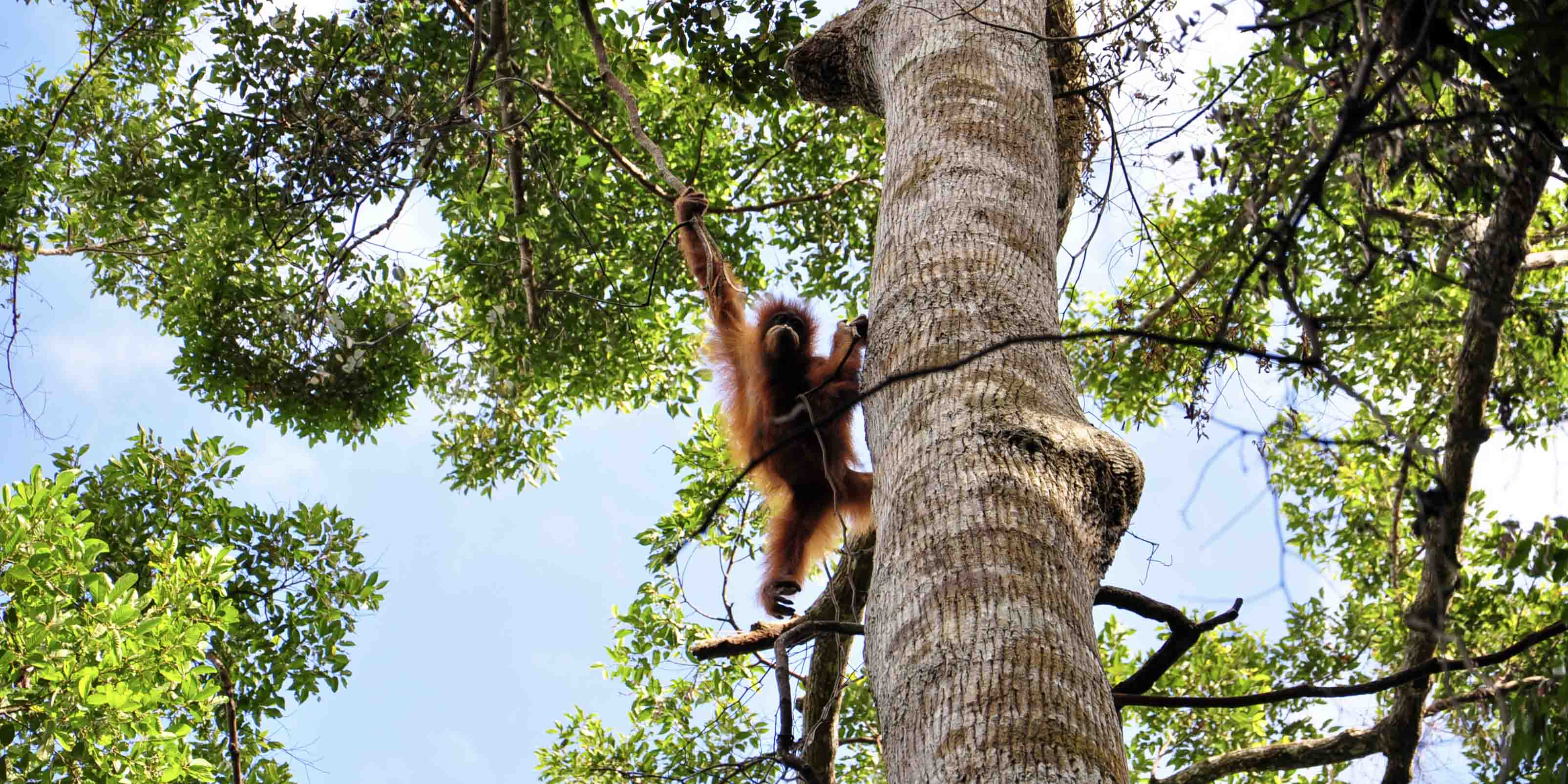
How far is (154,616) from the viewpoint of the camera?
199 inches

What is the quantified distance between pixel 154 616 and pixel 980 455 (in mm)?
4356

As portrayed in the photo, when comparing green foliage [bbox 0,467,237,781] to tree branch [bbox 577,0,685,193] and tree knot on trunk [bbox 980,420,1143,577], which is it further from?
tree knot on trunk [bbox 980,420,1143,577]

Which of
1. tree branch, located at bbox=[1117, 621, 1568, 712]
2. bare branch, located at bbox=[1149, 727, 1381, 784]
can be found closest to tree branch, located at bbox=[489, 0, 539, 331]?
tree branch, located at bbox=[1117, 621, 1568, 712]

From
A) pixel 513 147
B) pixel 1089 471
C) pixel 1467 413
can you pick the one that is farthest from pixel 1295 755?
pixel 513 147

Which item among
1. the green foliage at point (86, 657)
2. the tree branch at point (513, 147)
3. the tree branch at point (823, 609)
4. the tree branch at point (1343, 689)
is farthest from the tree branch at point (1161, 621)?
the green foliage at point (86, 657)

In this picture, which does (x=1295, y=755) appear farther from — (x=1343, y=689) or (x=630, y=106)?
(x=630, y=106)

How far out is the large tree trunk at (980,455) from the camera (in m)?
1.64

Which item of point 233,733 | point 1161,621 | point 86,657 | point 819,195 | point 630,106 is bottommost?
point 1161,621

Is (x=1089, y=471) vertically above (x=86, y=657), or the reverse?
(x=86, y=657)

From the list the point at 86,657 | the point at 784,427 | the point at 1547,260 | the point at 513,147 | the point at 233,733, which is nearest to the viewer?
the point at 233,733

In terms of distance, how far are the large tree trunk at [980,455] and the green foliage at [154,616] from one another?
11.5ft

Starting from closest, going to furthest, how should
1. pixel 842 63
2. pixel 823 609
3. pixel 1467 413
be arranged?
pixel 842 63 < pixel 1467 413 < pixel 823 609

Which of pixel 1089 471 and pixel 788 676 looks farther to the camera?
pixel 788 676

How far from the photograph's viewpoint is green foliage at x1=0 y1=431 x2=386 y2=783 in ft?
14.7
